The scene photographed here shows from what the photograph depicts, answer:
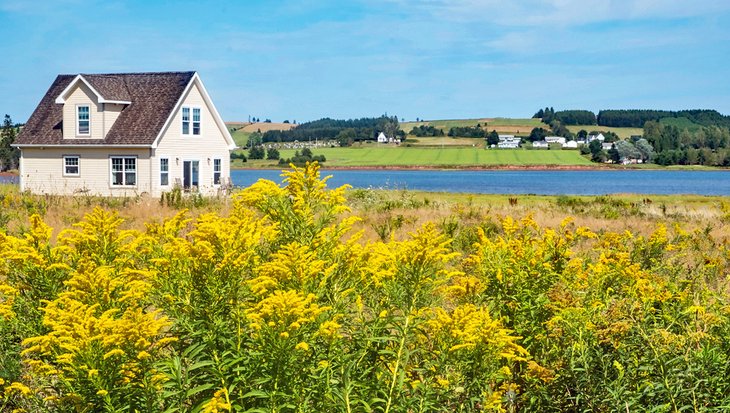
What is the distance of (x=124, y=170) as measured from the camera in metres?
38.2

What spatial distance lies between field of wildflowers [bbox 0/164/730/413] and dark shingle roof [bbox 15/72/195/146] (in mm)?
33663

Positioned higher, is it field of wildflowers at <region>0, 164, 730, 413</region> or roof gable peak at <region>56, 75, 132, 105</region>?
roof gable peak at <region>56, 75, 132, 105</region>

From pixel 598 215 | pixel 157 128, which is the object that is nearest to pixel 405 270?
pixel 598 215

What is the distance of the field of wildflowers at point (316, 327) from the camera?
153 inches

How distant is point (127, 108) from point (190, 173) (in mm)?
4780

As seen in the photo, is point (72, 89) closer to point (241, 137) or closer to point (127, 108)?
point (127, 108)

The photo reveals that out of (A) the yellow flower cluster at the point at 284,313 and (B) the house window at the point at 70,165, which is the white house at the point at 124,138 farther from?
(A) the yellow flower cluster at the point at 284,313

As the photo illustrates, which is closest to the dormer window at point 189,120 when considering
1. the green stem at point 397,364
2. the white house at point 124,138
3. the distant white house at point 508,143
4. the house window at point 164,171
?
the white house at point 124,138

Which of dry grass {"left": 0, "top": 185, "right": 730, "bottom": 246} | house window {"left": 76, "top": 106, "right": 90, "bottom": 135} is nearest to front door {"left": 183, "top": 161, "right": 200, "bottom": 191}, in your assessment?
house window {"left": 76, "top": 106, "right": 90, "bottom": 135}

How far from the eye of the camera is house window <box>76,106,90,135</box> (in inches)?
1531

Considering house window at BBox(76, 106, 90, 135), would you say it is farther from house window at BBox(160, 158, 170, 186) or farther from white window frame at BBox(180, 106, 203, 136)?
white window frame at BBox(180, 106, 203, 136)

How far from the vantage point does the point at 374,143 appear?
7584 inches

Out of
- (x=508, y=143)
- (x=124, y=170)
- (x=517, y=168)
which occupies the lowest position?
(x=517, y=168)

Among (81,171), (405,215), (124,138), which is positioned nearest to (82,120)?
(81,171)
